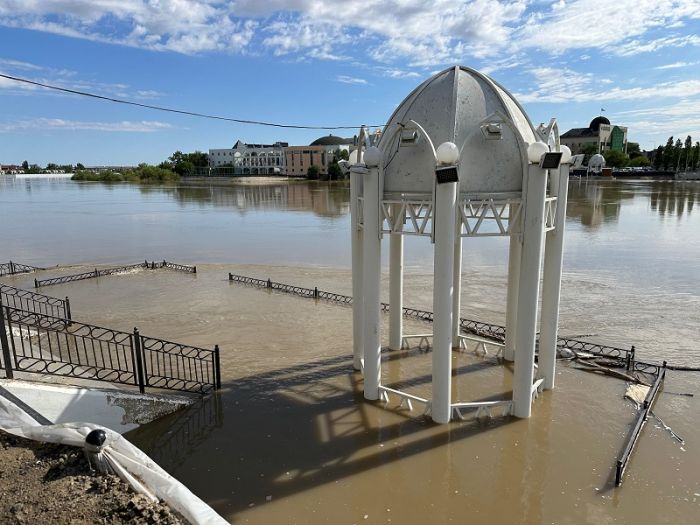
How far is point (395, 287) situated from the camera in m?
11.9

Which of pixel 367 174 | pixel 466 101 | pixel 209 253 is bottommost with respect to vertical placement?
pixel 209 253

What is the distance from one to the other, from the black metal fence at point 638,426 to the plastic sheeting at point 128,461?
6.01 metres

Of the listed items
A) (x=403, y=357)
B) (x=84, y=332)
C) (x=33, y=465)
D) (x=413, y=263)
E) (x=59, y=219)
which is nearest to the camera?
(x=33, y=465)

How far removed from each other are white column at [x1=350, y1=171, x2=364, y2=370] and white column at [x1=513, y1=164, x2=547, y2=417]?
3.58 meters

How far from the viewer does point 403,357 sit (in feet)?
39.7

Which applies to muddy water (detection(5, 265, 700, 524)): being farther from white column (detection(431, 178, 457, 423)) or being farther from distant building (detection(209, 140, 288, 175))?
distant building (detection(209, 140, 288, 175))

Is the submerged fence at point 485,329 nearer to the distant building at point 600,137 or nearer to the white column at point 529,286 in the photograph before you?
the white column at point 529,286

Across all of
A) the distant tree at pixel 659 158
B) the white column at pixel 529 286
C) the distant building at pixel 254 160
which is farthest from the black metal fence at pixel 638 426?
the distant building at pixel 254 160

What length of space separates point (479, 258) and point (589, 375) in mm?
16892

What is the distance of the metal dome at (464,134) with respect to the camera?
8172 mm

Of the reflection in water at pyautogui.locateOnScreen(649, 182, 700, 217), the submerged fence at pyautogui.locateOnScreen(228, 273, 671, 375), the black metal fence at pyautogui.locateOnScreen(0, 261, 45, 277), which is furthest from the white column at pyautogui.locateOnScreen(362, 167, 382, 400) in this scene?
the reflection in water at pyautogui.locateOnScreen(649, 182, 700, 217)

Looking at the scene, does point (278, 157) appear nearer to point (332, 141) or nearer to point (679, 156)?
point (332, 141)

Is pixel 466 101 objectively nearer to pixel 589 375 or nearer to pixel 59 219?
pixel 589 375

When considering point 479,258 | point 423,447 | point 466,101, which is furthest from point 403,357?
point 479,258
